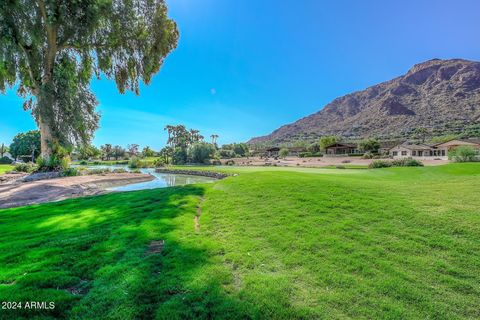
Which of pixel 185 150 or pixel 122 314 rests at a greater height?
pixel 185 150

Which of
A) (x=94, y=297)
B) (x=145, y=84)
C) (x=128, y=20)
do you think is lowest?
(x=94, y=297)

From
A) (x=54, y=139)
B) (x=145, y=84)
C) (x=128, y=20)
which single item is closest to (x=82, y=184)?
(x=54, y=139)

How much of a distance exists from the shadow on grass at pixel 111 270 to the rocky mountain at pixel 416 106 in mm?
119119

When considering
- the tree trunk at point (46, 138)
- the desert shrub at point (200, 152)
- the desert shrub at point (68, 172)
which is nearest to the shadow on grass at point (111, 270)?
the tree trunk at point (46, 138)

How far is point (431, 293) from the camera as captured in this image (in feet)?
10.1

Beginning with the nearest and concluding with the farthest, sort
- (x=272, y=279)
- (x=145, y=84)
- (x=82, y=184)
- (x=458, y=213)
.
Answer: (x=272, y=279)
(x=458, y=213)
(x=82, y=184)
(x=145, y=84)

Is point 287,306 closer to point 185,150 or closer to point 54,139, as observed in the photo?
point 54,139

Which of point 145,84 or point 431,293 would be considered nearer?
point 431,293

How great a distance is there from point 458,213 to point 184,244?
6.51 metres

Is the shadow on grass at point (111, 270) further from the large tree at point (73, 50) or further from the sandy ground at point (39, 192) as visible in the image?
the large tree at point (73, 50)

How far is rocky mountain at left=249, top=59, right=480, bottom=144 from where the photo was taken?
110m

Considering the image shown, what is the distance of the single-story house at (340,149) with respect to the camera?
228ft

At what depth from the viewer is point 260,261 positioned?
3.91 metres

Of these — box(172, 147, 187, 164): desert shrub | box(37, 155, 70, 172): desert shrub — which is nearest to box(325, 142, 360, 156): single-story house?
box(172, 147, 187, 164): desert shrub
